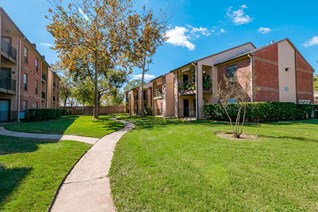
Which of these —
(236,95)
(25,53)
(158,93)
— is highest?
(25,53)

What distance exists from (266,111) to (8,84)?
22.7m

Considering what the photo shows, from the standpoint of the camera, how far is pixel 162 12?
69.8 feet

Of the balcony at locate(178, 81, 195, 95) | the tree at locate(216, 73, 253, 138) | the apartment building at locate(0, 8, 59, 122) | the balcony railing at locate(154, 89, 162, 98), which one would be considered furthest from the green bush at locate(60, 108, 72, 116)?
the tree at locate(216, 73, 253, 138)

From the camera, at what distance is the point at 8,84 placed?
48.7ft

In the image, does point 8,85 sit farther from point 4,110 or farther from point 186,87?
point 186,87

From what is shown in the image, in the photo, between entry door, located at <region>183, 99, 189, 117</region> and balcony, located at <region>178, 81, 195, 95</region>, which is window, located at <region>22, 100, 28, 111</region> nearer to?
balcony, located at <region>178, 81, 195, 95</region>

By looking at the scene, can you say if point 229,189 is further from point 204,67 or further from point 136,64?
point 136,64

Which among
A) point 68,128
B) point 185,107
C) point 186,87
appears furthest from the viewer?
point 185,107

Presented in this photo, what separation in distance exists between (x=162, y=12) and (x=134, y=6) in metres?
4.51

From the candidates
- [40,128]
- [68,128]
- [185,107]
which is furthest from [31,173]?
[185,107]

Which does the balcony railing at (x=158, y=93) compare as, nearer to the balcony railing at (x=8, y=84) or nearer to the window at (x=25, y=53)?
the window at (x=25, y=53)

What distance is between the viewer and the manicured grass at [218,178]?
286 cm

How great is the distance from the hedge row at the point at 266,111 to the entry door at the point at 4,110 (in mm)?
19105

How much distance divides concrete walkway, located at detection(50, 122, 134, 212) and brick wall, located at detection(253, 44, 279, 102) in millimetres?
16011
